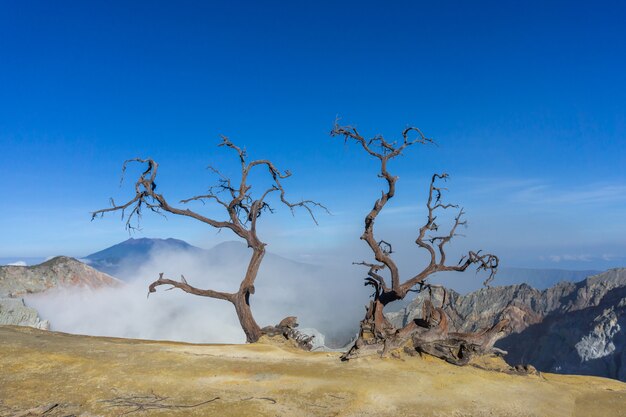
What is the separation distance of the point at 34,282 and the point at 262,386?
62.4 metres

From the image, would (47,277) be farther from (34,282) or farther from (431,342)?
(431,342)

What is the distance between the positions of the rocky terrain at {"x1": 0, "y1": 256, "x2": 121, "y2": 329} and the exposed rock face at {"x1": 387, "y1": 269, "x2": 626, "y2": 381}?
1768 inches

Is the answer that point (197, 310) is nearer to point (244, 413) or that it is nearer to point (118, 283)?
point (118, 283)

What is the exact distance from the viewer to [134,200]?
22094 millimetres

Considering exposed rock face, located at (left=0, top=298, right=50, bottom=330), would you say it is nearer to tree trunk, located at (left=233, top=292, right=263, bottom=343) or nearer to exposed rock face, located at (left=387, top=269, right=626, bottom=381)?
tree trunk, located at (left=233, top=292, right=263, bottom=343)

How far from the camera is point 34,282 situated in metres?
61.3

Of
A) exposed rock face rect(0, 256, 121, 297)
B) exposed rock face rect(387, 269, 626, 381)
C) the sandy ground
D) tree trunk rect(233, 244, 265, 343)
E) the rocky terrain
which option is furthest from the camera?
exposed rock face rect(0, 256, 121, 297)

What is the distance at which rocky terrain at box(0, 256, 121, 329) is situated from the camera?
44.6 meters

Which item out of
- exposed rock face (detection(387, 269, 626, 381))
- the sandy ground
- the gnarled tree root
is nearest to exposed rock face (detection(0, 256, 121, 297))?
the sandy ground

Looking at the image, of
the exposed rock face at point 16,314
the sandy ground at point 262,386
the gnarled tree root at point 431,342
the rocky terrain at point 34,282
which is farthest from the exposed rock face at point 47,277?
the gnarled tree root at point 431,342

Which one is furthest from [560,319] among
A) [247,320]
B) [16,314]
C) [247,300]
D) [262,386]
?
[16,314]

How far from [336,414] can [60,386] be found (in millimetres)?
7841

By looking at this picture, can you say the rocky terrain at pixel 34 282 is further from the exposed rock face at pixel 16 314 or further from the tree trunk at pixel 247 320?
the tree trunk at pixel 247 320

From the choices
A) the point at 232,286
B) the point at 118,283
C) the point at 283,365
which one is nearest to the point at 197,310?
the point at 118,283
